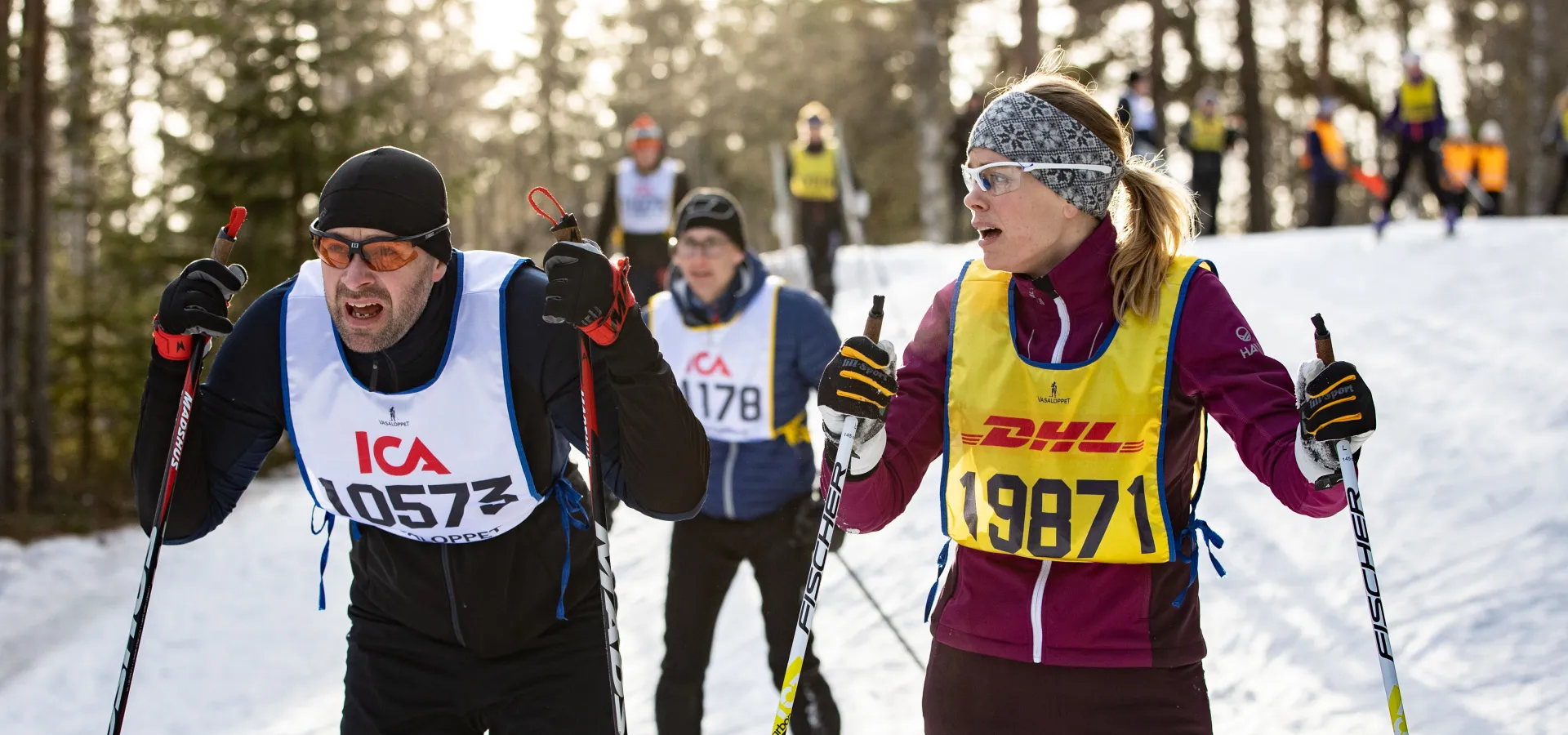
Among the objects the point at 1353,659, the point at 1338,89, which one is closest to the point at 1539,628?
the point at 1353,659

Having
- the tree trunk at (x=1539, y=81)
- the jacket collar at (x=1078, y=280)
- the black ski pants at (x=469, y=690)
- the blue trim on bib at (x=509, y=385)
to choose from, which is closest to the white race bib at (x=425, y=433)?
the blue trim on bib at (x=509, y=385)

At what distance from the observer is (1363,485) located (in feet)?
22.7

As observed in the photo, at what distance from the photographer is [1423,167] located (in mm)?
13289

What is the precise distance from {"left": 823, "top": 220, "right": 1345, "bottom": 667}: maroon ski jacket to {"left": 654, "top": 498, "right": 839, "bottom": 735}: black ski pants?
6.18 feet

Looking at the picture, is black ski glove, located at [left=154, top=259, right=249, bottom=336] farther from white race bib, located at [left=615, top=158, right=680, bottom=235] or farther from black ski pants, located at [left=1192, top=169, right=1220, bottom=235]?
black ski pants, located at [left=1192, top=169, right=1220, bottom=235]

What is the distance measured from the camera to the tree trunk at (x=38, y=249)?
12.8m

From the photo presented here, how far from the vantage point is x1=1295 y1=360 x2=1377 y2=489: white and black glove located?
220 cm

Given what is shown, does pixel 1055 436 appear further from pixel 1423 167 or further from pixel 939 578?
pixel 1423 167

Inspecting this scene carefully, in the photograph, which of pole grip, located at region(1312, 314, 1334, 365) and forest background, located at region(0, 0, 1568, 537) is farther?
forest background, located at region(0, 0, 1568, 537)

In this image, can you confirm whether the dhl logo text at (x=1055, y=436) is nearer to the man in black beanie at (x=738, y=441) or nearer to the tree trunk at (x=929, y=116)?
the man in black beanie at (x=738, y=441)

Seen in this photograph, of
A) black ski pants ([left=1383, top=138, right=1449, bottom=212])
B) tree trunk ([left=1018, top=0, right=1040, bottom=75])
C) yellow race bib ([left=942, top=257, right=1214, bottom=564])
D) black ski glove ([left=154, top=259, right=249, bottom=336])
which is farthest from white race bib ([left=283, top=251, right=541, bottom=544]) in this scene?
tree trunk ([left=1018, top=0, right=1040, bottom=75])

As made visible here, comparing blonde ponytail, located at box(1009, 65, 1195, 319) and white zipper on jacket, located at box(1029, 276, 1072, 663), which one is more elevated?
blonde ponytail, located at box(1009, 65, 1195, 319)

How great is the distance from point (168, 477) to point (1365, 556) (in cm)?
244

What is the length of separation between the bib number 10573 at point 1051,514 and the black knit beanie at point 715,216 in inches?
104
